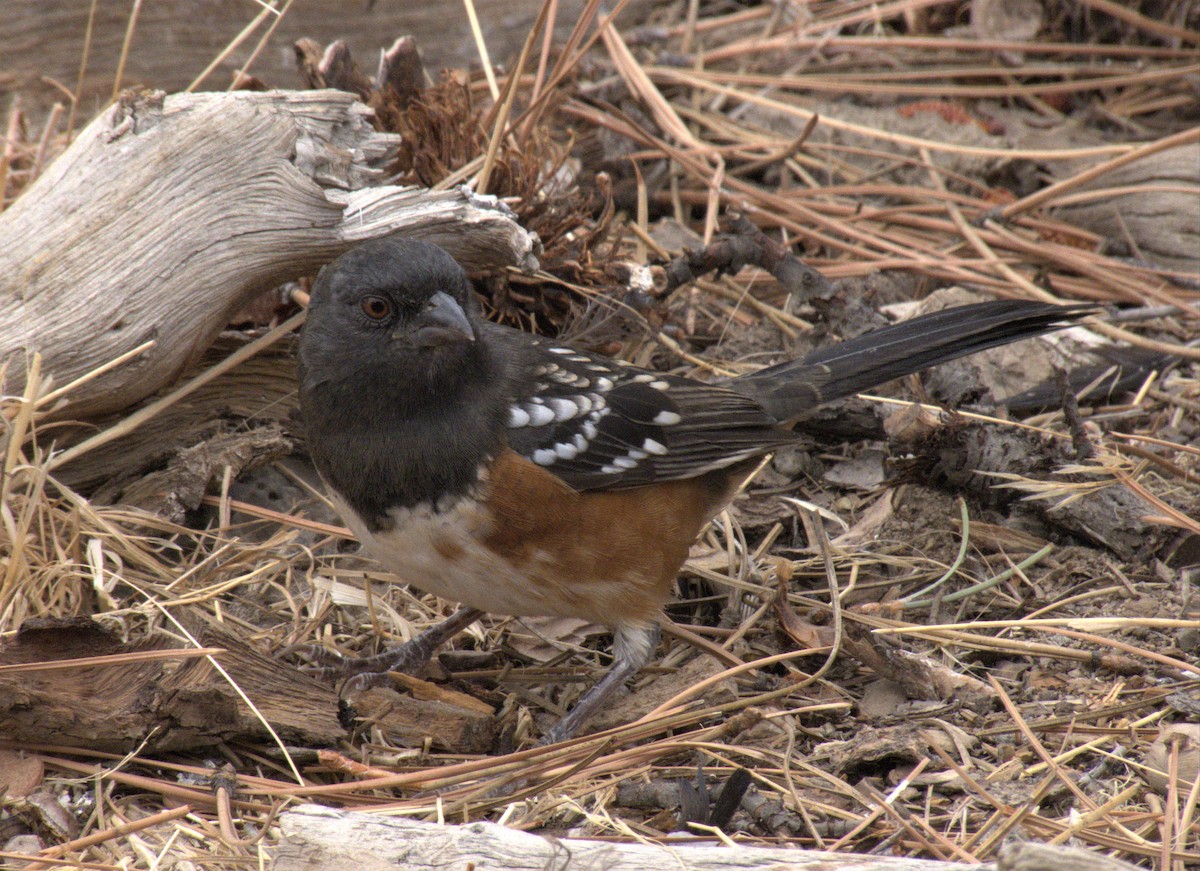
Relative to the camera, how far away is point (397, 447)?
2.34 metres

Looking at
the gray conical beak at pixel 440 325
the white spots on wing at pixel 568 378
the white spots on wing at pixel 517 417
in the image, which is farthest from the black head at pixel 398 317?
the white spots on wing at pixel 568 378

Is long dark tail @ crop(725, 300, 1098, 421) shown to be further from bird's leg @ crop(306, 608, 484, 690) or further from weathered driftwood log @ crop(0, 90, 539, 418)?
bird's leg @ crop(306, 608, 484, 690)

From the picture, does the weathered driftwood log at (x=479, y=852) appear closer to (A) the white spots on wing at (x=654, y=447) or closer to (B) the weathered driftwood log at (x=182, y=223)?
(A) the white spots on wing at (x=654, y=447)

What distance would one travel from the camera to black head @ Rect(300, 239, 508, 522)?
234cm

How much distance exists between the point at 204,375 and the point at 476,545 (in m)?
1.11

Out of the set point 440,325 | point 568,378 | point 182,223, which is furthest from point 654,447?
point 182,223

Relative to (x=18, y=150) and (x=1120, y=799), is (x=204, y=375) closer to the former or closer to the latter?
(x=18, y=150)

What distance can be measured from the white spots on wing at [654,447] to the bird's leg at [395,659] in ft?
1.80

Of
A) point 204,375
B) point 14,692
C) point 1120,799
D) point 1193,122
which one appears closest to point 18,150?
point 204,375

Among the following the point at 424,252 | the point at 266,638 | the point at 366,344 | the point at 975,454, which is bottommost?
the point at 266,638

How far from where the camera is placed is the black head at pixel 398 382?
2.34 metres

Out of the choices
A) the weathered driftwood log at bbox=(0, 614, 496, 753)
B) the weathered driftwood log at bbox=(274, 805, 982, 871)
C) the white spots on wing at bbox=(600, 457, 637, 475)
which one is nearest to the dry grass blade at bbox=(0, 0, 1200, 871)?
the weathered driftwood log at bbox=(0, 614, 496, 753)

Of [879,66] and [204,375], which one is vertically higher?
[879,66]

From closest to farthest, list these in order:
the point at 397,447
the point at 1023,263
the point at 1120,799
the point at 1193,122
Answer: the point at 1120,799
the point at 397,447
the point at 1023,263
the point at 1193,122
